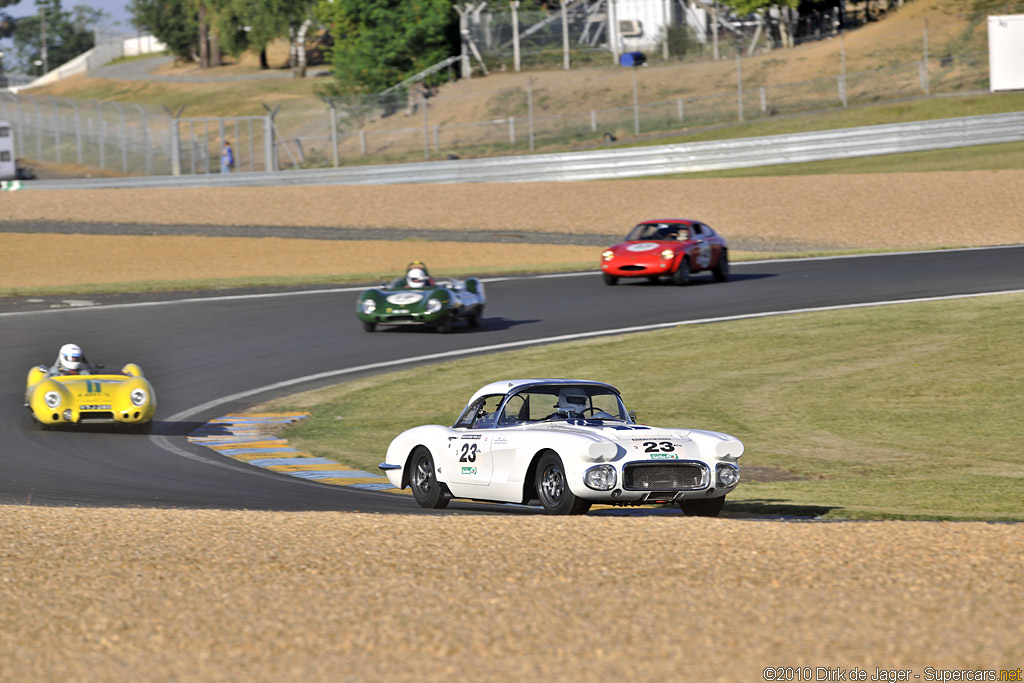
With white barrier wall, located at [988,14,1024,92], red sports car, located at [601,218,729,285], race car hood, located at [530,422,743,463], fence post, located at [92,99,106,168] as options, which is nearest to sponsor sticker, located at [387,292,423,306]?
red sports car, located at [601,218,729,285]

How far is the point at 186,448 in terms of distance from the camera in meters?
15.3

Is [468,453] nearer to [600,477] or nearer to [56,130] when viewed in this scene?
[600,477]

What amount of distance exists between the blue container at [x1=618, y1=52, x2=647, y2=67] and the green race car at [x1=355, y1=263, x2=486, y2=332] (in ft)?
133

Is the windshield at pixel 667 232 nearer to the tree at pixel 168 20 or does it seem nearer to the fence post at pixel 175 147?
the fence post at pixel 175 147

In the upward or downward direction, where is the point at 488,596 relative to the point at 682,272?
downward

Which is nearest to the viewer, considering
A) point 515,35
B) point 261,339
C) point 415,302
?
point 261,339

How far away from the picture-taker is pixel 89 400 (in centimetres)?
1595

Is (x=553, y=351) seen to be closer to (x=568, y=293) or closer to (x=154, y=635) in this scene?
(x=568, y=293)

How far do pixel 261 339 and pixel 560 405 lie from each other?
13.3m

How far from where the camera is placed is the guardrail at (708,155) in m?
45.7

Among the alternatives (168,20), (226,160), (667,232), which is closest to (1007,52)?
(667,232)

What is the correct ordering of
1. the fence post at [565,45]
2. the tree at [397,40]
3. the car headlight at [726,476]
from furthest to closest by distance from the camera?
the tree at [397,40] → the fence post at [565,45] → the car headlight at [726,476]

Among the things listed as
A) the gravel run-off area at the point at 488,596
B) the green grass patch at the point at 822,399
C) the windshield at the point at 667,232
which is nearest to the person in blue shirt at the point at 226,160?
the windshield at the point at 667,232

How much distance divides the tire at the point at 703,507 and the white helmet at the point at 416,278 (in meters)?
13.8
